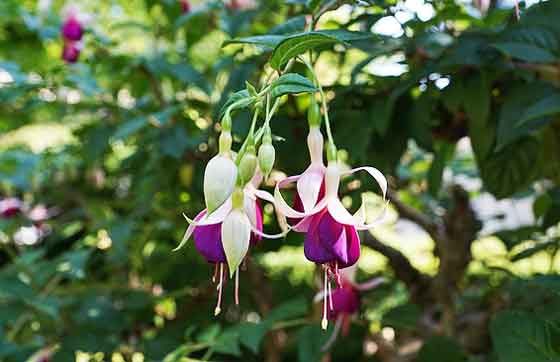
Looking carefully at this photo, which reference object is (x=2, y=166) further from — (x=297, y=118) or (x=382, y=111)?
(x=382, y=111)

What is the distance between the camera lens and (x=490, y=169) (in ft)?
3.04

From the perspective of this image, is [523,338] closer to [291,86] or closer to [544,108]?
[544,108]

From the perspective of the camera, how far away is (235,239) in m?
0.47

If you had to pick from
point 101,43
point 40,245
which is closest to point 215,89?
point 101,43

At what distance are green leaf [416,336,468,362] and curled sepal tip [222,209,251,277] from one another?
46 cm

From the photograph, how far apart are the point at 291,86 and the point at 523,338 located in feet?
1.09

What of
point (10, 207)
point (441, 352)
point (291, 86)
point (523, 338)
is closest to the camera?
point (291, 86)

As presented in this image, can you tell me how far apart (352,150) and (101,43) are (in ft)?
1.90

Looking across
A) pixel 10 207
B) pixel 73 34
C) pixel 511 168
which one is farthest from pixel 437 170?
pixel 10 207

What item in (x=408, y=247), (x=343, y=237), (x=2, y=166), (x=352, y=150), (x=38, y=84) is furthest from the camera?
(x=408, y=247)

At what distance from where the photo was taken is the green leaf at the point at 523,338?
1.95 ft

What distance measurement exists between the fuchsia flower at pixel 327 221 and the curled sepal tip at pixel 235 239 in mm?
28

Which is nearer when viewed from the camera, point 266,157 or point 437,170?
point 266,157

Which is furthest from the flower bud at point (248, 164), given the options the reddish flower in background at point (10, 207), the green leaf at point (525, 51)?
the reddish flower in background at point (10, 207)
